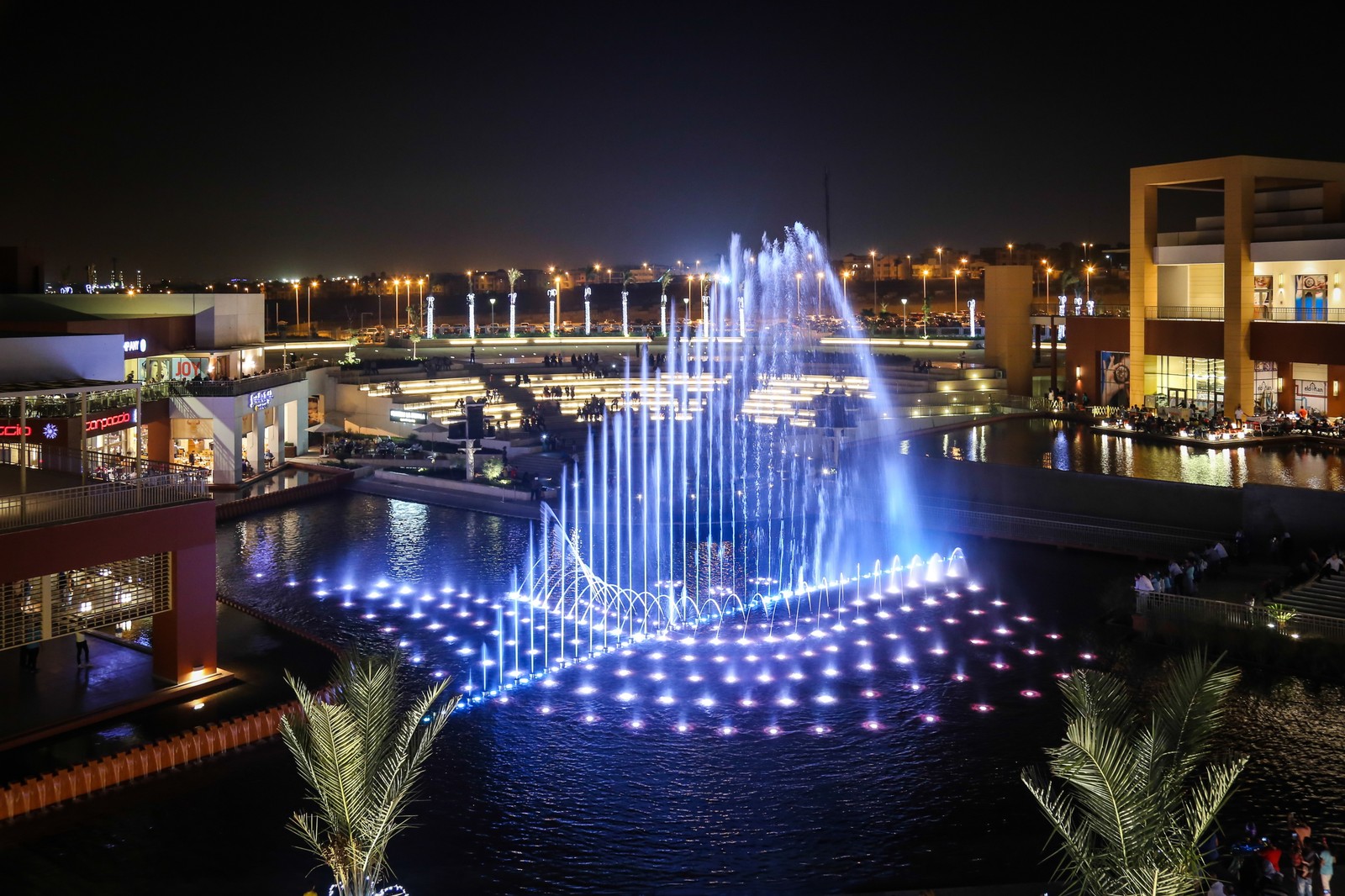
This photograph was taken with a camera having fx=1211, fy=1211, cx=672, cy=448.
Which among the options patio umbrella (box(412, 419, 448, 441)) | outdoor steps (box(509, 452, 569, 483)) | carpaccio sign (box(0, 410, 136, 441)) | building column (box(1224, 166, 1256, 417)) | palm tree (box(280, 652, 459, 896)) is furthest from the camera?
patio umbrella (box(412, 419, 448, 441))

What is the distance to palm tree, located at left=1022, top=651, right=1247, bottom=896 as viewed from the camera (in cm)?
729

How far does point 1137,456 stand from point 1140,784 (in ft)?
79.2

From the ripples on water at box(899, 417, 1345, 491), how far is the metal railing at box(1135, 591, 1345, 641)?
6.43 m

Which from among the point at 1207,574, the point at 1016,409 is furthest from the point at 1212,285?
the point at 1207,574

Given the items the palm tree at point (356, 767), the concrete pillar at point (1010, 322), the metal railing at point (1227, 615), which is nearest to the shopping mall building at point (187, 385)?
the palm tree at point (356, 767)

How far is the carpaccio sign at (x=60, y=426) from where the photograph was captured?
68.3ft

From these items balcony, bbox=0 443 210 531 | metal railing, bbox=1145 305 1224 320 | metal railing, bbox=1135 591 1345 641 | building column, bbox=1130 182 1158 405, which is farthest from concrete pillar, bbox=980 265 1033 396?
balcony, bbox=0 443 210 531

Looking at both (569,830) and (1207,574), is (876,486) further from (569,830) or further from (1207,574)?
(569,830)

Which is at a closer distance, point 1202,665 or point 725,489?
point 1202,665

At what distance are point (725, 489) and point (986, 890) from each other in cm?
2048

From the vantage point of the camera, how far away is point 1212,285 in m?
39.6

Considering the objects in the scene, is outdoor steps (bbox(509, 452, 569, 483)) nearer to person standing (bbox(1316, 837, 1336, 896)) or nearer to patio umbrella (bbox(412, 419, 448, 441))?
patio umbrella (bbox(412, 419, 448, 441))

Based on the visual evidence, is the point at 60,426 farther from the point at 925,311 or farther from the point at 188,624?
the point at 925,311

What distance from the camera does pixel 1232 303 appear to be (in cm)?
3609
